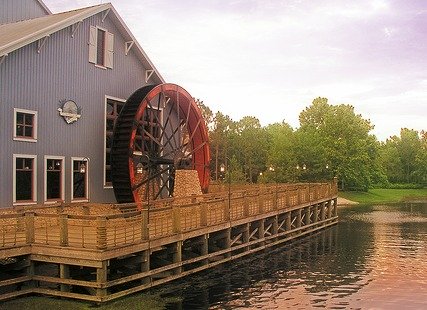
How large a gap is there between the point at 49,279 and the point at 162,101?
1499 centimetres

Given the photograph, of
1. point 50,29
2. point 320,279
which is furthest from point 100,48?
point 320,279

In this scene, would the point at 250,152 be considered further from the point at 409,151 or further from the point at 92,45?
the point at 92,45

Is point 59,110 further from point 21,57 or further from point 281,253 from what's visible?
point 281,253

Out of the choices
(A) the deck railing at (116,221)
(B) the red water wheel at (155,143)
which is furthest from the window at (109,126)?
(A) the deck railing at (116,221)

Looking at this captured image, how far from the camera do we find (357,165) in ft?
250

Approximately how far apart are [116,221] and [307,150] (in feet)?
182

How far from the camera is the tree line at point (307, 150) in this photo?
231 feet

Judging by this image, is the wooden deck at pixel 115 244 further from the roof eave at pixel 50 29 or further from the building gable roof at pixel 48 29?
the building gable roof at pixel 48 29

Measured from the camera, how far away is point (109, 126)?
86.0ft

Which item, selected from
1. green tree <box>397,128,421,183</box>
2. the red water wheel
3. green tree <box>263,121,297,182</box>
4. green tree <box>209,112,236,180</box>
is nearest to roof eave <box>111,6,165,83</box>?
the red water wheel

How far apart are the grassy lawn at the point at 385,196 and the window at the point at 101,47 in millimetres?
51831

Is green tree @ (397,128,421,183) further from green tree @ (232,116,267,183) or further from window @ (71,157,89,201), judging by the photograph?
window @ (71,157,89,201)

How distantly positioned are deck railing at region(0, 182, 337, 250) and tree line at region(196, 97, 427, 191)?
3972cm

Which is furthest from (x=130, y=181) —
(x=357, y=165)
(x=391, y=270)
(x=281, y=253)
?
(x=357, y=165)
